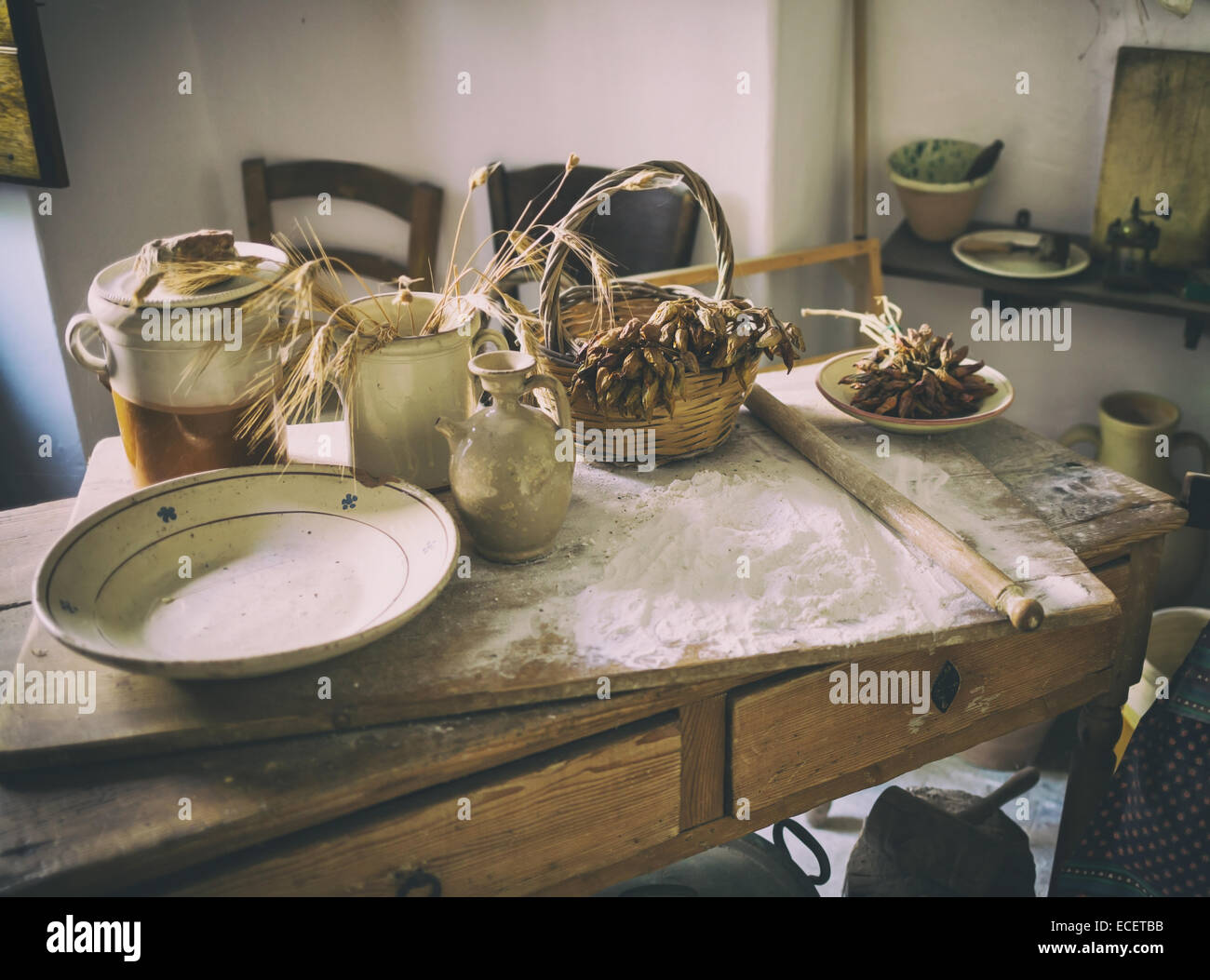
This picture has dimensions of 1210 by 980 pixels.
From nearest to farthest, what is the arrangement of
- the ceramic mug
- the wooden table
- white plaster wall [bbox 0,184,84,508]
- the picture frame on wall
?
the wooden table → the ceramic mug → the picture frame on wall → white plaster wall [bbox 0,184,84,508]

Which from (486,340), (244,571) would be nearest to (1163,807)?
(486,340)

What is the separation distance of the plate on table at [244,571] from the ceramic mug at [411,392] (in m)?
0.06

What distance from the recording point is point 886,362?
1.40 meters

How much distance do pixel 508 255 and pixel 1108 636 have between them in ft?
2.82

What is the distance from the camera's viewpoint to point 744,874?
53.1 inches

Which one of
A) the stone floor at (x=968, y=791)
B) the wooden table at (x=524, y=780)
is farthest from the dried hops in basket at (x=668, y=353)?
the stone floor at (x=968, y=791)

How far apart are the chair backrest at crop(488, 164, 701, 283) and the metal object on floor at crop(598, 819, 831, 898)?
1.27 metres

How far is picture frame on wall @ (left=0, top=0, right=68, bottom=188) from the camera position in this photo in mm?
1695

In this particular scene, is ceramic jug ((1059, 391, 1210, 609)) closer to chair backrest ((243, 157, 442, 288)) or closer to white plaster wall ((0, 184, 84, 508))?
chair backrest ((243, 157, 442, 288))

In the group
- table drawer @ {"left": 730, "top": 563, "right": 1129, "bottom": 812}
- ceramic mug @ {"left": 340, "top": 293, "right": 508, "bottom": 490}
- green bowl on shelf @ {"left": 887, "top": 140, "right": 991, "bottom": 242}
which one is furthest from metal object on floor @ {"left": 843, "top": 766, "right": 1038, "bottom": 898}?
green bowl on shelf @ {"left": 887, "top": 140, "right": 991, "bottom": 242}

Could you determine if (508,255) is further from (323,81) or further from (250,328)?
(323,81)

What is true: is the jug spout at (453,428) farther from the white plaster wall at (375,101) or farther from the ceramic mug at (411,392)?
the white plaster wall at (375,101)

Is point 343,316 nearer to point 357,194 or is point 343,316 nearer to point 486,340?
point 486,340
